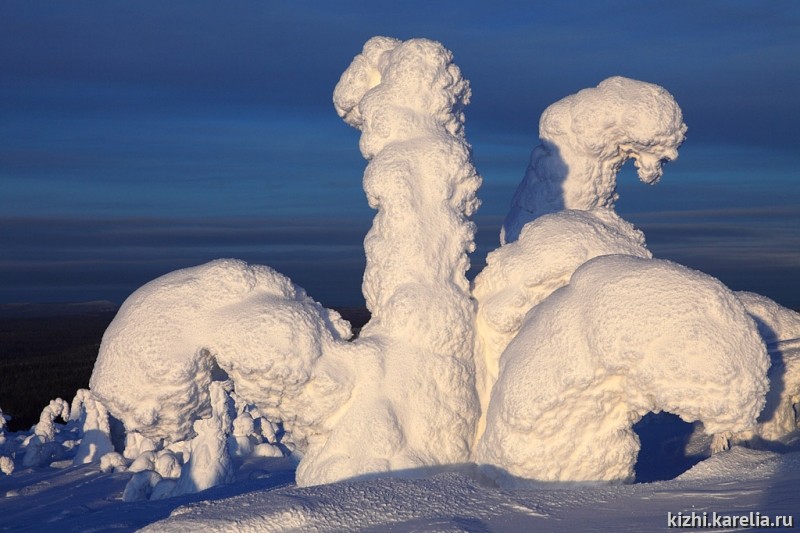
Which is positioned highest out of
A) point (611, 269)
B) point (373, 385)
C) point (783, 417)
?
point (611, 269)

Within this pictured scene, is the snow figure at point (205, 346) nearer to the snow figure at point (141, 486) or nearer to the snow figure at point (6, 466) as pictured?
the snow figure at point (141, 486)

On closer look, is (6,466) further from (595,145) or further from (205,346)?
(595,145)

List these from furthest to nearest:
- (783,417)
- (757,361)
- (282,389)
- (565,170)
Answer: (565,170) → (783,417) → (282,389) → (757,361)

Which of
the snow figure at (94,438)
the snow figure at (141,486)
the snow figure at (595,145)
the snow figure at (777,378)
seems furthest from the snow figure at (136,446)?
the snow figure at (777,378)

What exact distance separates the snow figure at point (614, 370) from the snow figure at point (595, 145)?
1.52 m

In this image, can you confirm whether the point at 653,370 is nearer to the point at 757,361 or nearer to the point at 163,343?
the point at 757,361

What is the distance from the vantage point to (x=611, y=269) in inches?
195

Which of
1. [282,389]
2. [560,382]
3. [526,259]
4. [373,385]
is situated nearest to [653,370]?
[560,382]

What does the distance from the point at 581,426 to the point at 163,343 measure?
7.86 ft

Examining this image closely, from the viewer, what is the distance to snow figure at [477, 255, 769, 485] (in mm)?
4578

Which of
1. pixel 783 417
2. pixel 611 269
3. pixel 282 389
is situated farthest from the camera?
pixel 783 417

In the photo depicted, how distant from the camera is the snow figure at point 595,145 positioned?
245 inches

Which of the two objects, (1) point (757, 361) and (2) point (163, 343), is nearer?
(1) point (757, 361)

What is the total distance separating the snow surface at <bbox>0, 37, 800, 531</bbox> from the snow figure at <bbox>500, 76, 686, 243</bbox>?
0.05 feet
